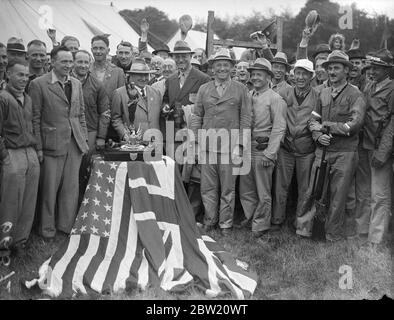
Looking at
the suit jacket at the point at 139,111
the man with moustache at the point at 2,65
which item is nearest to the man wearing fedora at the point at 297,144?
the suit jacket at the point at 139,111

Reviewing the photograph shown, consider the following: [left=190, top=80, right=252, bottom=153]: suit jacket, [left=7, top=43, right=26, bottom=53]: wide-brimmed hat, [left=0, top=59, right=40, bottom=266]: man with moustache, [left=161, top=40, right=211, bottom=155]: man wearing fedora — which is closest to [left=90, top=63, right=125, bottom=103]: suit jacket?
[left=161, top=40, right=211, bottom=155]: man wearing fedora

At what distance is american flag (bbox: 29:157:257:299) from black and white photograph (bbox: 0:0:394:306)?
0.02m

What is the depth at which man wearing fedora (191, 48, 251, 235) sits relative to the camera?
593 cm

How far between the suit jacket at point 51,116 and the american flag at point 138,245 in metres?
0.64

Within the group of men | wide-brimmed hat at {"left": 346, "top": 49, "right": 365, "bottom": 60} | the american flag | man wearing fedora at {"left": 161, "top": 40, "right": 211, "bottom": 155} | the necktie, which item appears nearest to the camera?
the american flag

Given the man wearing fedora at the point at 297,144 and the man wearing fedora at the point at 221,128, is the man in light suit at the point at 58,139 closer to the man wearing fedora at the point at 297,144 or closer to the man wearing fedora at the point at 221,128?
the man wearing fedora at the point at 221,128

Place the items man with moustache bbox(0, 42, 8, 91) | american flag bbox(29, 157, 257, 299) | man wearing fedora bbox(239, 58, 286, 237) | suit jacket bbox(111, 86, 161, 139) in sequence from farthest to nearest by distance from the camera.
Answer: suit jacket bbox(111, 86, 161, 139) < man wearing fedora bbox(239, 58, 286, 237) < man with moustache bbox(0, 42, 8, 91) < american flag bbox(29, 157, 257, 299)

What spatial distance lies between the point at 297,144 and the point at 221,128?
100cm

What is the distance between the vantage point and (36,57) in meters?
6.05

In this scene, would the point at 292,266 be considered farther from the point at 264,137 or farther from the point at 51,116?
the point at 51,116

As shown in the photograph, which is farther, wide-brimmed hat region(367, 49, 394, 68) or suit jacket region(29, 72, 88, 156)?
wide-brimmed hat region(367, 49, 394, 68)

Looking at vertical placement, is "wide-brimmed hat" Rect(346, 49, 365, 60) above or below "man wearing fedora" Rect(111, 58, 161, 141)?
above

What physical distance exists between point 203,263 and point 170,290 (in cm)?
60

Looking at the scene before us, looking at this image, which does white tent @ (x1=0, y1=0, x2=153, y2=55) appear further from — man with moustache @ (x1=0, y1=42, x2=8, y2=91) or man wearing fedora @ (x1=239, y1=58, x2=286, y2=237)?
man wearing fedora @ (x1=239, y1=58, x2=286, y2=237)
